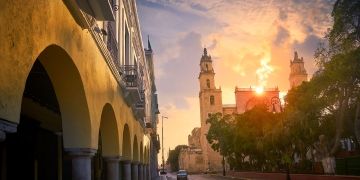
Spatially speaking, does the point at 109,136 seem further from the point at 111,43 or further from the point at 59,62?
the point at 59,62

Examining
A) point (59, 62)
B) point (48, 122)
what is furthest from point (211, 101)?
point (59, 62)

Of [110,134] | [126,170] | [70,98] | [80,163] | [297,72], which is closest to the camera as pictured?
[70,98]

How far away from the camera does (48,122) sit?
13297mm

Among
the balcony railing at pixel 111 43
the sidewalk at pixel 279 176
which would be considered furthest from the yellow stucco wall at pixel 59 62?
the sidewalk at pixel 279 176

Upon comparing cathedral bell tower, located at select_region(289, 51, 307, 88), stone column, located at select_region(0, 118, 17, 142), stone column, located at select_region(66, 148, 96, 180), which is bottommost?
stone column, located at select_region(66, 148, 96, 180)

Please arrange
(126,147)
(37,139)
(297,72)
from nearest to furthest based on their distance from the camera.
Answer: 1. (37,139)
2. (126,147)
3. (297,72)

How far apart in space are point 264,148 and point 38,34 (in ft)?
107

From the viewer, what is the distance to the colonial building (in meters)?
4.26

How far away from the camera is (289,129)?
97.8 feet

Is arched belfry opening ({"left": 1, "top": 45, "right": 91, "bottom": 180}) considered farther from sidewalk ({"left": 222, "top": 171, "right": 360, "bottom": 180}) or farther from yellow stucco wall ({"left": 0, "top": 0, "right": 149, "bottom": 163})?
A: sidewalk ({"left": 222, "top": 171, "right": 360, "bottom": 180})

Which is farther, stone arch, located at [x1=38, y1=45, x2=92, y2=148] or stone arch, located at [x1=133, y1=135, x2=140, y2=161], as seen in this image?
stone arch, located at [x1=133, y1=135, x2=140, y2=161]

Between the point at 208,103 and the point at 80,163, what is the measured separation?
260ft

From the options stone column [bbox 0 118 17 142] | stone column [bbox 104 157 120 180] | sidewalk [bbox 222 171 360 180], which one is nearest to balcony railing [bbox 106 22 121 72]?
stone column [bbox 104 157 120 180]

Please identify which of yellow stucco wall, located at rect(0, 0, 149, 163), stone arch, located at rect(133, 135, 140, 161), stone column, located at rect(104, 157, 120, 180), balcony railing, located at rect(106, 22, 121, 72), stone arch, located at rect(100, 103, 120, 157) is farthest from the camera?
stone arch, located at rect(133, 135, 140, 161)
